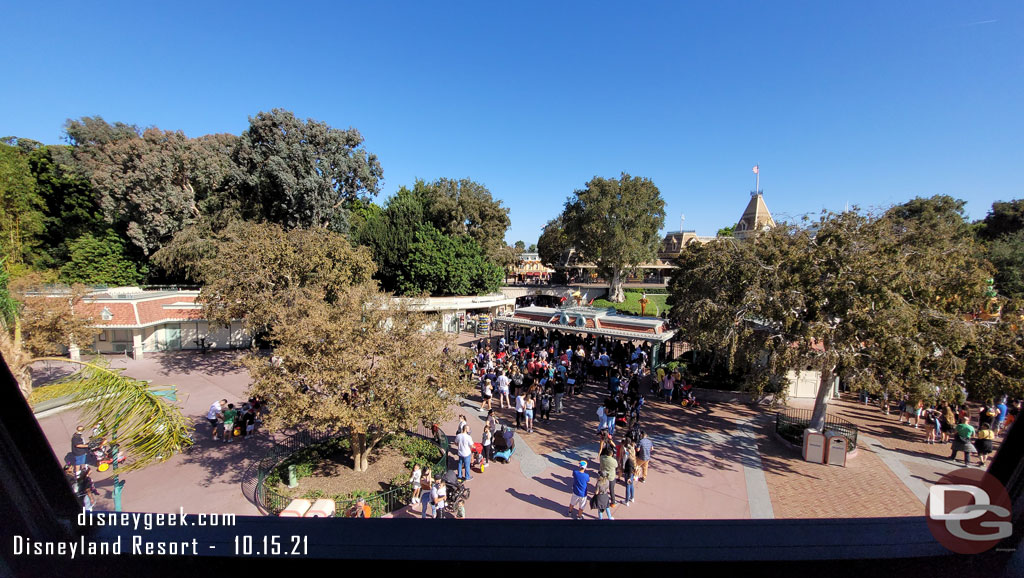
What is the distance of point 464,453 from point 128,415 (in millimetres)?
6556

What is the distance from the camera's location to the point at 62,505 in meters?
1.40

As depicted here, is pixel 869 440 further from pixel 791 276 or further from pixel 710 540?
pixel 710 540

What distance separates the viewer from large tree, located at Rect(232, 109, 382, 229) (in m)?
28.0

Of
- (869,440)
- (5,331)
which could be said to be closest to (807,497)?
(869,440)

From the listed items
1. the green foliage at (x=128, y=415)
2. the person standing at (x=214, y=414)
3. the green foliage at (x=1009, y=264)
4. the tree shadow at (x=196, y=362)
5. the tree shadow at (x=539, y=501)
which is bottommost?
the tree shadow at (x=196, y=362)

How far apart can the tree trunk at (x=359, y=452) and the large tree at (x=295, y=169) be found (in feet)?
71.1

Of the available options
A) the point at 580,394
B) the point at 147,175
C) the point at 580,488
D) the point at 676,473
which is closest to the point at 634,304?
the point at 580,394

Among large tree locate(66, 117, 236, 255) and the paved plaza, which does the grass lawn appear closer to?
the paved plaza

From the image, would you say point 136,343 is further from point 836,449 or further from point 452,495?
point 836,449

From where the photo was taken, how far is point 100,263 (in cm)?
3050

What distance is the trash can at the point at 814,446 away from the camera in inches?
397

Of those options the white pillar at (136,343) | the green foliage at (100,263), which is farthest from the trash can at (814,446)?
the green foliage at (100,263)

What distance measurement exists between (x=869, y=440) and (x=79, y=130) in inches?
1925

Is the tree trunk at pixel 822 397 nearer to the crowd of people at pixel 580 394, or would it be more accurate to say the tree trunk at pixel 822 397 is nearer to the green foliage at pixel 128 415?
the crowd of people at pixel 580 394
